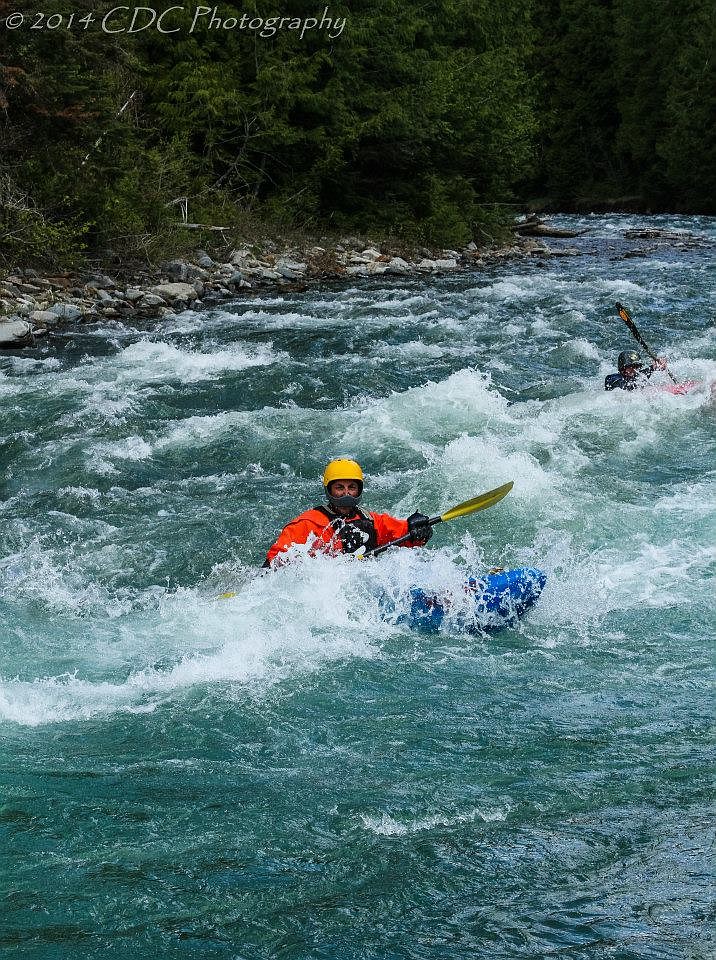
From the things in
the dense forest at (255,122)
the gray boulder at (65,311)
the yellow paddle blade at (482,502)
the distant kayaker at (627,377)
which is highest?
the dense forest at (255,122)

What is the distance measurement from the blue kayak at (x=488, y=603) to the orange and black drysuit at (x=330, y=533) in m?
0.58

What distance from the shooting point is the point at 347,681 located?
5160 mm

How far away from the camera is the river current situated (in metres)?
3.46

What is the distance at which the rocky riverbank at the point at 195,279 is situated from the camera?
14.1 m

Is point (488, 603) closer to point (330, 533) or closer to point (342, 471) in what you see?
point (330, 533)

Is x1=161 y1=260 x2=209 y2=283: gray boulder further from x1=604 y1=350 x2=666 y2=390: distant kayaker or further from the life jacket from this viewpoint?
the life jacket

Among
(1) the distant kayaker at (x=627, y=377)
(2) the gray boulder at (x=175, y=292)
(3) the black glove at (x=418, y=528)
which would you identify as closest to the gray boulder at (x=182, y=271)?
(2) the gray boulder at (x=175, y=292)

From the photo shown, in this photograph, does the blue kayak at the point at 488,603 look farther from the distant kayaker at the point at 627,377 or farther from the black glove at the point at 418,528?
the distant kayaker at the point at 627,377

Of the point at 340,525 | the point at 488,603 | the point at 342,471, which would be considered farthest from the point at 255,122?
the point at 488,603

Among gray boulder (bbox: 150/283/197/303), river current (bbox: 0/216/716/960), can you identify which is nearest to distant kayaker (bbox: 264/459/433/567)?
river current (bbox: 0/216/716/960)

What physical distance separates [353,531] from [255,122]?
16.2m

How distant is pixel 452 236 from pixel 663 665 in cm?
1815

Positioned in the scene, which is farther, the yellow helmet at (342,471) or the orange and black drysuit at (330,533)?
the yellow helmet at (342,471)

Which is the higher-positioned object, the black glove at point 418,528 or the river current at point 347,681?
the black glove at point 418,528
